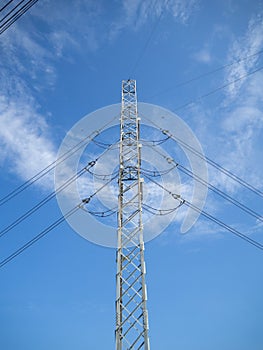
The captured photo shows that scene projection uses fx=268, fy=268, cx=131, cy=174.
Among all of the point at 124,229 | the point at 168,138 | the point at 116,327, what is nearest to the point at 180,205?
the point at 124,229

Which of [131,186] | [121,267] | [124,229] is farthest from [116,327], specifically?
[131,186]

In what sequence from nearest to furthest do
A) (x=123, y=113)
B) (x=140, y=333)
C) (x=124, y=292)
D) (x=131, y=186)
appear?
(x=140, y=333) → (x=124, y=292) → (x=131, y=186) → (x=123, y=113)

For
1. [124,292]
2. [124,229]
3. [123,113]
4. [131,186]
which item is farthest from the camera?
[123,113]

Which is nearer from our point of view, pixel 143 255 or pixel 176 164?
pixel 143 255

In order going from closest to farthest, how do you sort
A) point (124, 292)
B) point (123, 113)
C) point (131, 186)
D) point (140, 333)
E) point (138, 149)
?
point (140, 333) < point (124, 292) < point (131, 186) < point (138, 149) < point (123, 113)

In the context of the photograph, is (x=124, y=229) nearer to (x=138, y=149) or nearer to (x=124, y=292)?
(x=124, y=292)

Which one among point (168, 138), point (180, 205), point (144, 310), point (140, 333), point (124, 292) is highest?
point (168, 138)

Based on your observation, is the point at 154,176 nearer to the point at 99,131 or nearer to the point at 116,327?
the point at 99,131

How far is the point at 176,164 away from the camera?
17.1 m

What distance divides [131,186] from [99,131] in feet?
18.4

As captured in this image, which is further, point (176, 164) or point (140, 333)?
point (176, 164)

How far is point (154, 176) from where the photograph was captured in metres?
16.7

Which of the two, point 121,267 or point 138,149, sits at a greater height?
point 138,149

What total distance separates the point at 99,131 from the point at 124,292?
10.9m
